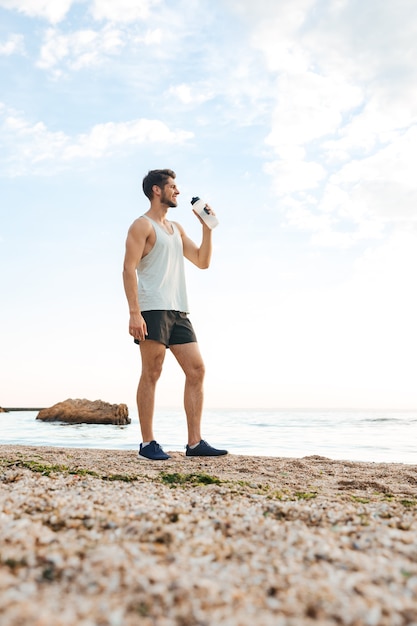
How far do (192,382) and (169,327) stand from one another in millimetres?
621

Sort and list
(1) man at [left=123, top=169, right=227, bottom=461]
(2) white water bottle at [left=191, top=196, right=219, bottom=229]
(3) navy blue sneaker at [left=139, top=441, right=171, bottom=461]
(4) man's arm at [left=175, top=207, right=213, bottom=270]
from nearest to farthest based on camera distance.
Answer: (3) navy blue sneaker at [left=139, top=441, right=171, bottom=461] → (1) man at [left=123, top=169, right=227, bottom=461] → (2) white water bottle at [left=191, top=196, right=219, bottom=229] → (4) man's arm at [left=175, top=207, right=213, bottom=270]

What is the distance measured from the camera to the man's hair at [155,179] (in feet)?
19.2

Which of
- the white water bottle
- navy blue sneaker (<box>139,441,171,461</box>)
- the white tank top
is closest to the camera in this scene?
navy blue sneaker (<box>139,441,171,461</box>)

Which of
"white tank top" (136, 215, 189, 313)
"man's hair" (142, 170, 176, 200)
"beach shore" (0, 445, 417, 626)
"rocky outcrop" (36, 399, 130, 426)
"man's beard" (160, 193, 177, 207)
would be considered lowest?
"beach shore" (0, 445, 417, 626)

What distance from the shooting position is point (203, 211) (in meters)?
5.79

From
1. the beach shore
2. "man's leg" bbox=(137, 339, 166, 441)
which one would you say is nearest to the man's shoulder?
"man's leg" bbox=(137, 339, 166, 441)

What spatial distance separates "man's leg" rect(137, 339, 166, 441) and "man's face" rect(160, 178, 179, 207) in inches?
59.9

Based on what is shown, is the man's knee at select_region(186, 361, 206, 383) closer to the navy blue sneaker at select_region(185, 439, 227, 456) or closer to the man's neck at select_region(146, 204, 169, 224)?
the navy blue sneaker at select_region(185, 439, 227, 456)

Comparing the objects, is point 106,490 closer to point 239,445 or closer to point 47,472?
point 47,472

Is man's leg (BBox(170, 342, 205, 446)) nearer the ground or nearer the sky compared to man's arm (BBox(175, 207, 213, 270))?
nearer the ground

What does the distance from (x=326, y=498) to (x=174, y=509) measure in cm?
117

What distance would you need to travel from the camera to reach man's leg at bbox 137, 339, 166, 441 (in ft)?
17.9

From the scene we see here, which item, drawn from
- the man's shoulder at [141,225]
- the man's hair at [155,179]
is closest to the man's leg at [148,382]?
the man's shoulder at [141,225]

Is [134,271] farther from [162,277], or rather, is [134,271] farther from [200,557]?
[200,557]
